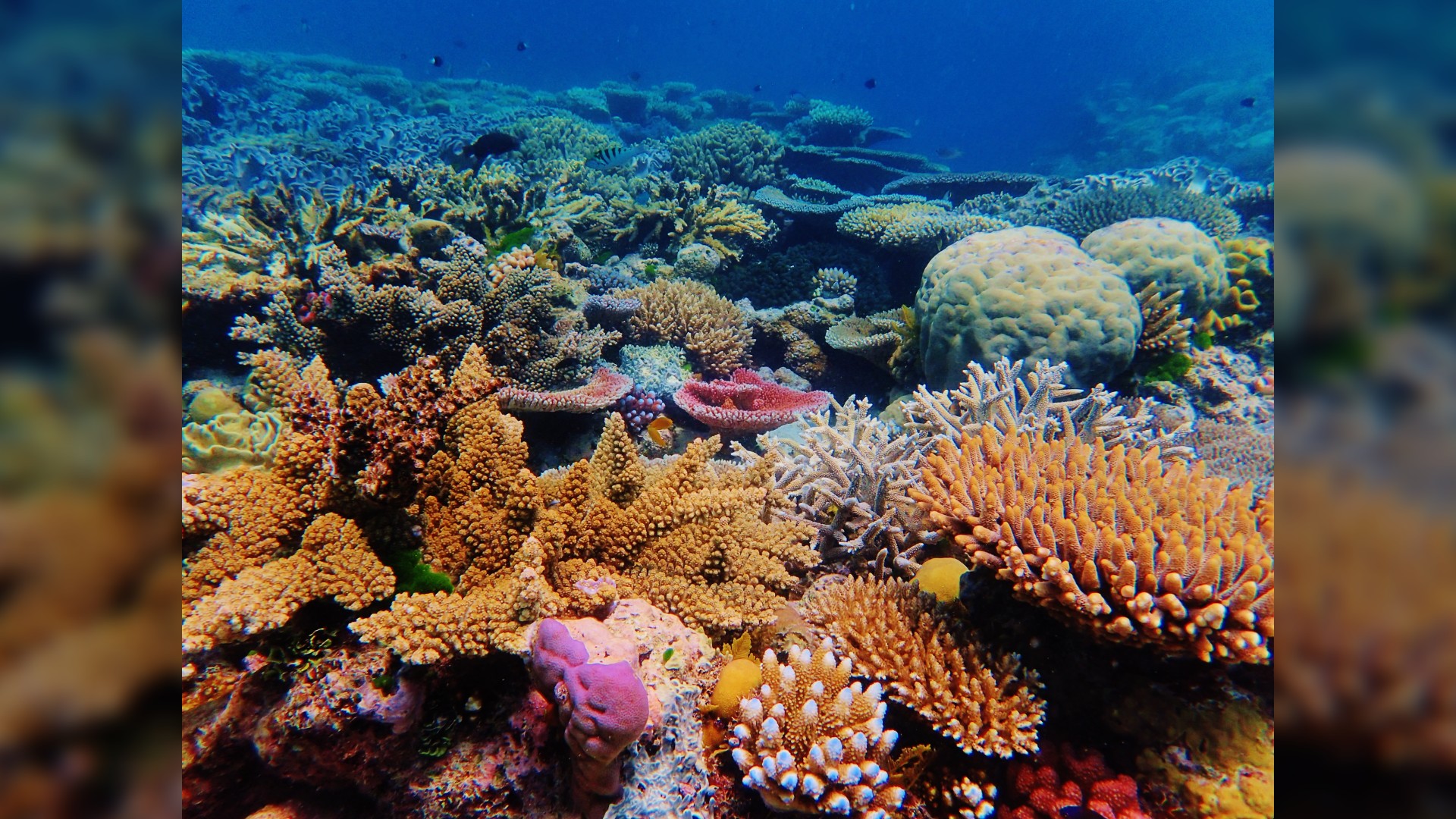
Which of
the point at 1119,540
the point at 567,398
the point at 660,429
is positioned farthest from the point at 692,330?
the point at 1119,540

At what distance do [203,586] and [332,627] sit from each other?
1.82 ft

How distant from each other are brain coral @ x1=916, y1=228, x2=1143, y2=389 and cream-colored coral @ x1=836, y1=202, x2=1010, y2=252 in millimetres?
2409

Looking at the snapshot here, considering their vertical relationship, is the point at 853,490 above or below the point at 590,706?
above

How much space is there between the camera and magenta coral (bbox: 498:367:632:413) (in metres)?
3.95

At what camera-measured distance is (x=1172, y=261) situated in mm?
5449

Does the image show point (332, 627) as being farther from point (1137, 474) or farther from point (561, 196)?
point (561, 196)

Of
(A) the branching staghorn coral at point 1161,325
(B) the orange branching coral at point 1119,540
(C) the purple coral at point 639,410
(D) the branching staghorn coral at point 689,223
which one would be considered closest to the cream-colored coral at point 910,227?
(D) the branching staghorn coral at point 689,223

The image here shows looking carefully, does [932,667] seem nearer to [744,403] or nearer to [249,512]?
[249,512]

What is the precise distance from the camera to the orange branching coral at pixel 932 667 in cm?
235

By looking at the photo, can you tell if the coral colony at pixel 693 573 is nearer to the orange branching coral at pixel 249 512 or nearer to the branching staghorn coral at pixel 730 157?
the orange branching coral at pixel 249 512

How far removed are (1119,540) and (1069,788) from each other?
950 millimetres

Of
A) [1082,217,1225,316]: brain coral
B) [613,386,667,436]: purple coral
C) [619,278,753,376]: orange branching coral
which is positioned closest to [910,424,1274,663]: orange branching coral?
[613,386,667,436]: purple coral
